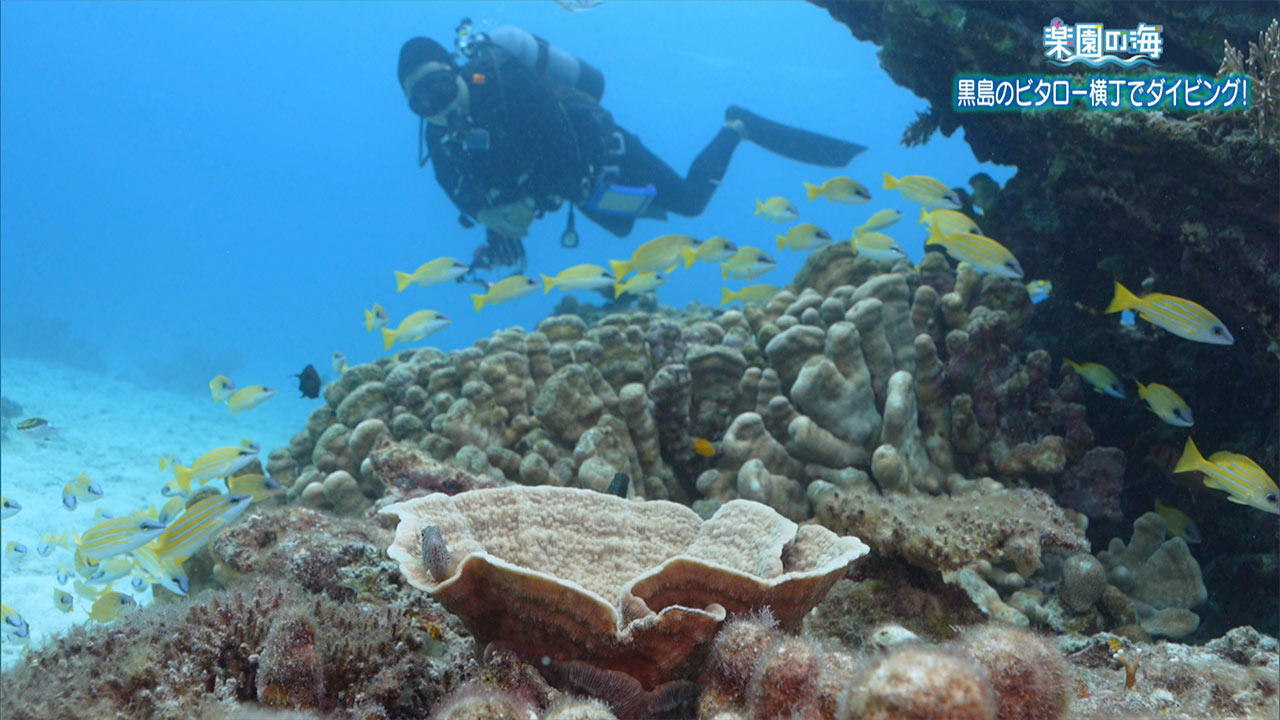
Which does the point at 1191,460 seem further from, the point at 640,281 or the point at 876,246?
the point at 640,281

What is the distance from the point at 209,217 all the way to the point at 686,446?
159m

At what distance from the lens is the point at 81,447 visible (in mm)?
16234

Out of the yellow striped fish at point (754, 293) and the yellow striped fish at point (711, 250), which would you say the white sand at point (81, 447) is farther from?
the yellow striped fish at point (754, 293)

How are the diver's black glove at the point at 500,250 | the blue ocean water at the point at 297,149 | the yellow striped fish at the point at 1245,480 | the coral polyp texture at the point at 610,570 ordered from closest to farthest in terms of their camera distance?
the coral polyp texture at the point at 610,570 → the yellow striped fish at the point at 1245,480 → the diver's black glove at the point at 500,250 → the blue ocean water at the point at 297,149

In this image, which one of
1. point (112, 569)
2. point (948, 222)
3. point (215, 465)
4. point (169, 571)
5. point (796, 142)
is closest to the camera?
point (169, 571)

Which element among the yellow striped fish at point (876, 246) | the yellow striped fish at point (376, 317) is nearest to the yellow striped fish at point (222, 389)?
the yellow striped fish at point (376, 317)

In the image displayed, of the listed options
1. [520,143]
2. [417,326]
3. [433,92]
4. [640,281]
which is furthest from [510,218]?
[640,281]

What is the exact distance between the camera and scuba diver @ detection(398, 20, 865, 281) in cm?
1050

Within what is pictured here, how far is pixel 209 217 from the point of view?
132 meters

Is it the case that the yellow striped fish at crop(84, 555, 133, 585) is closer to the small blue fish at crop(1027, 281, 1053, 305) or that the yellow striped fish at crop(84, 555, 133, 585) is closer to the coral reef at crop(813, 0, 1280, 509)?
the coral reef at crop(813, 0, 1280, 509)

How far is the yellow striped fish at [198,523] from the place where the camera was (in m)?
3.65

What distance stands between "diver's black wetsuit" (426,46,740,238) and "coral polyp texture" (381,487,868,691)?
30.4 feet

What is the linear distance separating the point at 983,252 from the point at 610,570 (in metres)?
3.72

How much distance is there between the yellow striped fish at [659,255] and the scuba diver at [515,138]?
15.1ft
